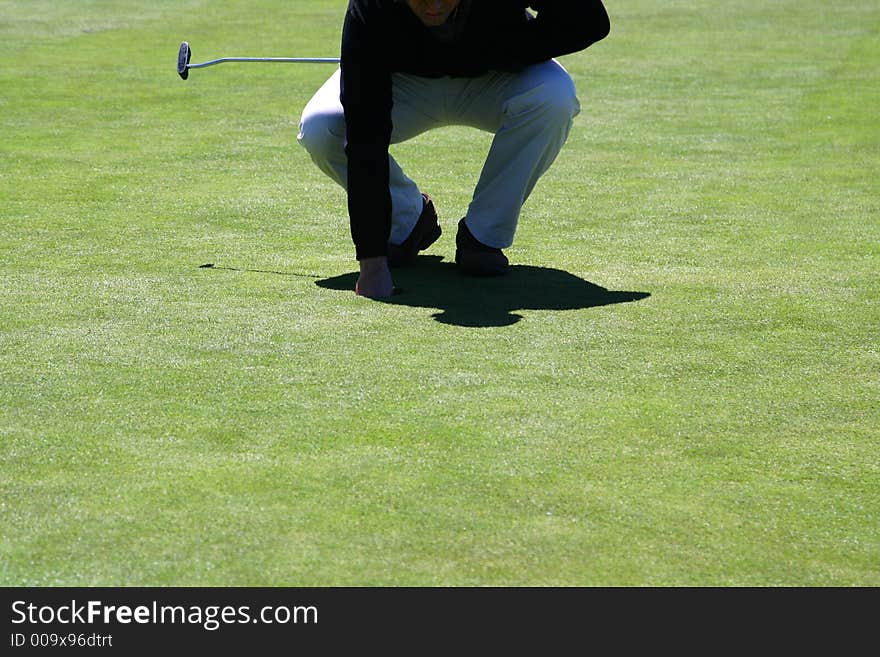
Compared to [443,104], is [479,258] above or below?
below

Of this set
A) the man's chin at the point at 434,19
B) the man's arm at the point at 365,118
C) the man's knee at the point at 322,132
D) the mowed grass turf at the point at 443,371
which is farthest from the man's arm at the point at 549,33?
the mowed grass turf at the point at 443,371

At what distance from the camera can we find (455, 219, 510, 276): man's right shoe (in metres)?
4.71

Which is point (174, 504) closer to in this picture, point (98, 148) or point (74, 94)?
point (98, 148)

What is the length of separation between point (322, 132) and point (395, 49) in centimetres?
39

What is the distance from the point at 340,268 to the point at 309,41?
6843 mm

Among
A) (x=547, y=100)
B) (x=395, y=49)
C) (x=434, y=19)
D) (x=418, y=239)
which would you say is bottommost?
(x=418, y=239)

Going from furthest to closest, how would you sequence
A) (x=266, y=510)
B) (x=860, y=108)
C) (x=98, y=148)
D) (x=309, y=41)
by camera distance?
(x=309, y=41)
(x=860, y=108)
(x=98, y=148)
(x=266, y=510)

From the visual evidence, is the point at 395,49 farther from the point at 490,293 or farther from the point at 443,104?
the point at 490,293

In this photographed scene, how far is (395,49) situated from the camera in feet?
15.5

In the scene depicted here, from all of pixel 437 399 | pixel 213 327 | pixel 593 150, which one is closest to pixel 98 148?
pixel 593 150

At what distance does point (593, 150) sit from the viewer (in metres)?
7.14

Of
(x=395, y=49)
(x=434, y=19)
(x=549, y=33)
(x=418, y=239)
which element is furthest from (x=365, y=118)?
(x=549, y=33)

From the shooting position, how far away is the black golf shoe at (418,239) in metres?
4.95
